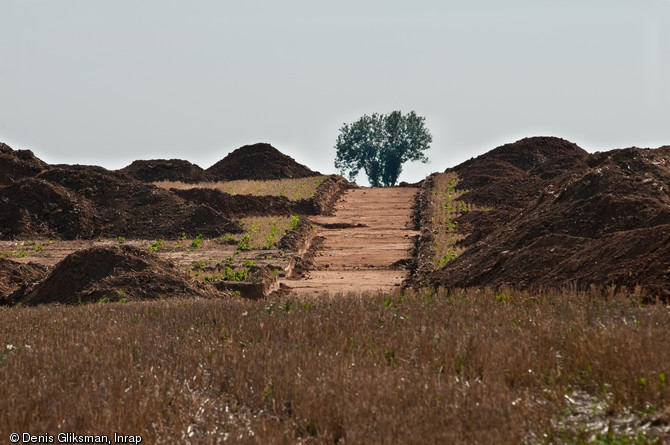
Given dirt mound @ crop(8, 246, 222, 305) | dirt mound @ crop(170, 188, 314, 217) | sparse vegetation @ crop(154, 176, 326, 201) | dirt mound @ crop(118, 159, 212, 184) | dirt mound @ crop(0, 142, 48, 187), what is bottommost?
dirt mound @ crop(8, 246, 222, 305)

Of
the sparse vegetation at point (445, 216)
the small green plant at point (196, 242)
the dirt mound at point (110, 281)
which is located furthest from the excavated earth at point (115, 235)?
the sparse vegetation at point (445, 216)

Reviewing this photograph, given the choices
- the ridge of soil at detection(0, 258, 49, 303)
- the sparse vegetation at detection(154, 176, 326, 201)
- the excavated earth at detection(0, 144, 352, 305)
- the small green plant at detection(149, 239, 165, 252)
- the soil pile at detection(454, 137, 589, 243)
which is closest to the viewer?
the excavated earth at detection(0, 144, 352, 305)

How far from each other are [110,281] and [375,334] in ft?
31.5

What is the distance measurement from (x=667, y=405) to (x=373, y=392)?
2.25 metres

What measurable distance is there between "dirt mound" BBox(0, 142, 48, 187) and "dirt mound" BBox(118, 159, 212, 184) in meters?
15.3

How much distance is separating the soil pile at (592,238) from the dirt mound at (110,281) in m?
5.63

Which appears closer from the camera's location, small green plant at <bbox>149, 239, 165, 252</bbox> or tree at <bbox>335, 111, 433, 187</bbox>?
small green plant at <bbox>149, 239, 165, 252</bbox>

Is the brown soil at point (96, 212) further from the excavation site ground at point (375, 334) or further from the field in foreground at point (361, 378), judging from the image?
the field in foreground at point (361, 378)

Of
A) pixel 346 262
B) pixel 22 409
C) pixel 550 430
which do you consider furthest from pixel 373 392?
pixel 346 262

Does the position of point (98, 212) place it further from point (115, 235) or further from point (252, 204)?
point (252, 204)

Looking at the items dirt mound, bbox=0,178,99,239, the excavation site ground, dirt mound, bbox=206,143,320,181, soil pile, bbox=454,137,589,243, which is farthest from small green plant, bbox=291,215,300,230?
dirt mound, bbox=206,143,320,181

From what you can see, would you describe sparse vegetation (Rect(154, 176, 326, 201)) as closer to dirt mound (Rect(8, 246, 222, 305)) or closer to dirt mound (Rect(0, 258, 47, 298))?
dirt mound (Rect(0, 258, 47, 298))

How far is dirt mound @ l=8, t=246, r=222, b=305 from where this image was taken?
1762 cm

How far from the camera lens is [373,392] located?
7180mm
